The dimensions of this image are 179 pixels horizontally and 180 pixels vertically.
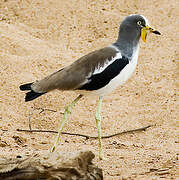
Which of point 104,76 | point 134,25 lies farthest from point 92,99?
point 104,76

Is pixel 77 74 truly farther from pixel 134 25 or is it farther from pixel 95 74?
pixel 134 25

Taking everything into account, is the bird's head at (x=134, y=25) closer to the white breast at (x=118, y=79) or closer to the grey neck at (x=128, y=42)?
the grey neck at (x=128, y=42)

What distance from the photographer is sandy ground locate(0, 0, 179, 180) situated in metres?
4.26

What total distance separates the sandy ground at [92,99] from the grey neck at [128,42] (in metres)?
0.92

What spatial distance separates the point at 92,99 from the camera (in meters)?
5.93

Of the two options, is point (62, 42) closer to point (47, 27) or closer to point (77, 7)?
point (47, 27)

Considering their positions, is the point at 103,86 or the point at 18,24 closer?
the point at 103,86

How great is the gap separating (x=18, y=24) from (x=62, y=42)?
103 centimetres

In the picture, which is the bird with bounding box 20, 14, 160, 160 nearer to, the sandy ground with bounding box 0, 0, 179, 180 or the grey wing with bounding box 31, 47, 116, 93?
the grey wing with bounding box 31, 47, 116, 93

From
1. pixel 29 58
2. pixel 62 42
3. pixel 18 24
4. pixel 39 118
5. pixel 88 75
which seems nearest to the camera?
pixel 88 75

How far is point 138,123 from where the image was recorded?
5406 millimetres

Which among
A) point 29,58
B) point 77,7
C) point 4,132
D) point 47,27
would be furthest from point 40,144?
point 77,7

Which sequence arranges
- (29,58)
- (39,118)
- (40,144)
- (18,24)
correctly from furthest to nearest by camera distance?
(18,24)
(29,58)
(39,118)
(40,144)

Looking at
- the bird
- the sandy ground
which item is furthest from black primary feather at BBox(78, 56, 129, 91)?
the sandy ground
